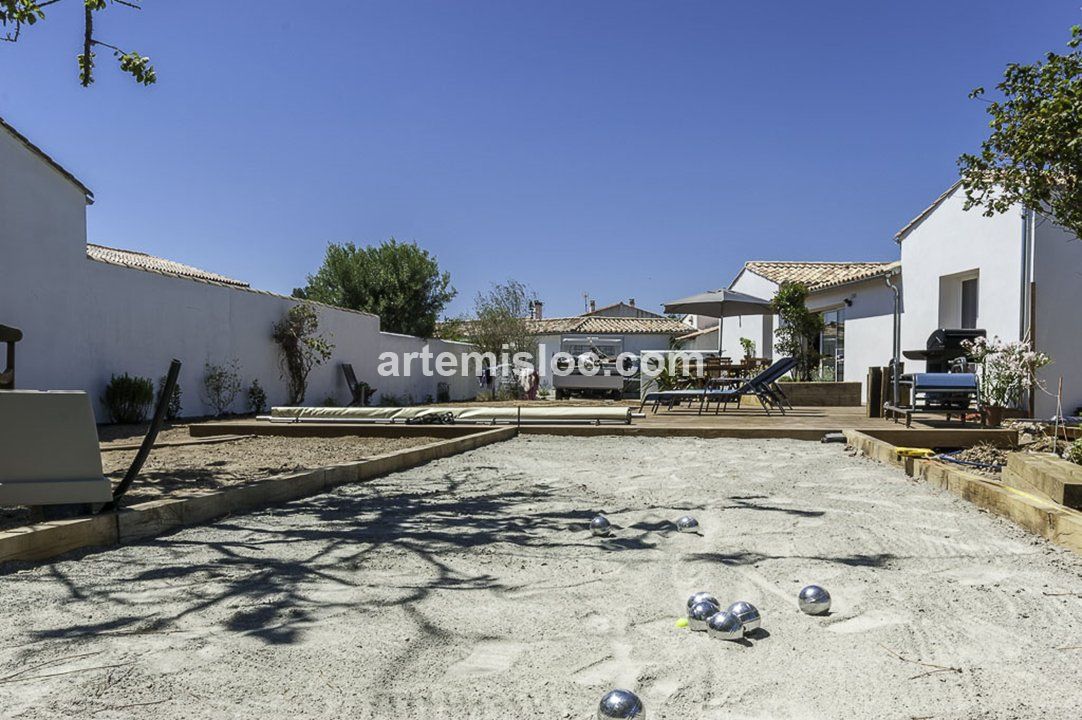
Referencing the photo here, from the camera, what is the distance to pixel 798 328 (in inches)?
630

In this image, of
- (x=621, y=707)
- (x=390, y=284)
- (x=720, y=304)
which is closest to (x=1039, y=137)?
(x=621, y=707)

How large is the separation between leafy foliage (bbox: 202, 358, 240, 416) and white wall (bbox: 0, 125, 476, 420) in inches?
5.1

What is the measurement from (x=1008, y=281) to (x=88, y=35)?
1065 cm

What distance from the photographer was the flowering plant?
7.84 meters

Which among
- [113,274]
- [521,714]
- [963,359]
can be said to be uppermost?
[113,274]

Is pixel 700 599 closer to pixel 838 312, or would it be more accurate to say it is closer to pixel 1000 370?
pixel 1000 370

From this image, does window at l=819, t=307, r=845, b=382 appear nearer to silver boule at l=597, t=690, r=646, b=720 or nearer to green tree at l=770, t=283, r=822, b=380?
green tree at l=770, t=283, r=822, b=380

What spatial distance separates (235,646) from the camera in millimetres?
2158

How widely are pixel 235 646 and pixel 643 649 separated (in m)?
1.19

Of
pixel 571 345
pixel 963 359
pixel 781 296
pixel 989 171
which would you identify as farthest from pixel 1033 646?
pixel 571 345

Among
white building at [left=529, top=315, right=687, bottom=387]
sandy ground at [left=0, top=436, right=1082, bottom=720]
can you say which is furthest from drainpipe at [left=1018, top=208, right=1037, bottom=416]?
white building at [left=529, top=315, right=687, bottom=387]

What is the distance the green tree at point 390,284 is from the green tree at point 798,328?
18156mm

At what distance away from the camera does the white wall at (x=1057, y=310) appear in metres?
9.47

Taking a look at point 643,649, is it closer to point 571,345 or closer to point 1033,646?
point 1033,646
